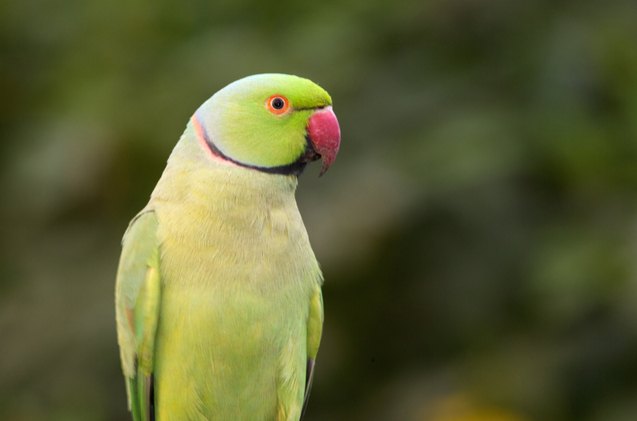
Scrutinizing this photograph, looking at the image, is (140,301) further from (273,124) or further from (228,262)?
(273,124)

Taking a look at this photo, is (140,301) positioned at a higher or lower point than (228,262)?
Result: lower

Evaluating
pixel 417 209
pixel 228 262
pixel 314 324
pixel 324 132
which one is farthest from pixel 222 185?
pixel 417 209

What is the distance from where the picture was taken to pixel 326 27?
550cm

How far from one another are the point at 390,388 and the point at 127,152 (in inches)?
63.1

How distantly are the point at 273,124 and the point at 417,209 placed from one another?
2.12 m

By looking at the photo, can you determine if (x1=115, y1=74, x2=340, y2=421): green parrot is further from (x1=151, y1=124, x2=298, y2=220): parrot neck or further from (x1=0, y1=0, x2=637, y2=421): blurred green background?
(x1=0, y1=0, x2=637, y2=421): blurred green background

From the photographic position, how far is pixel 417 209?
5020 mm

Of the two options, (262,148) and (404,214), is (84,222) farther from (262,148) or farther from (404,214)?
(262,148)

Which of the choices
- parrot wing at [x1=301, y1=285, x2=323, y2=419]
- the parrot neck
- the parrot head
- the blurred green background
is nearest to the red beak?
the parrot head

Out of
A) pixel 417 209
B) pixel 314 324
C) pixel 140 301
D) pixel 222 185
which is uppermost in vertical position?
pixel 222 185

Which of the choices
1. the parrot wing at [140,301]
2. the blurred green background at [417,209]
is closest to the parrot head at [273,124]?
the parrot wing at [140,301]

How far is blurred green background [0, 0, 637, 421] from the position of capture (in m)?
4.89

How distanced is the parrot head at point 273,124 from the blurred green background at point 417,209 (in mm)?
1807

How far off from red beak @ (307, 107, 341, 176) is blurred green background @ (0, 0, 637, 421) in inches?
71.7
